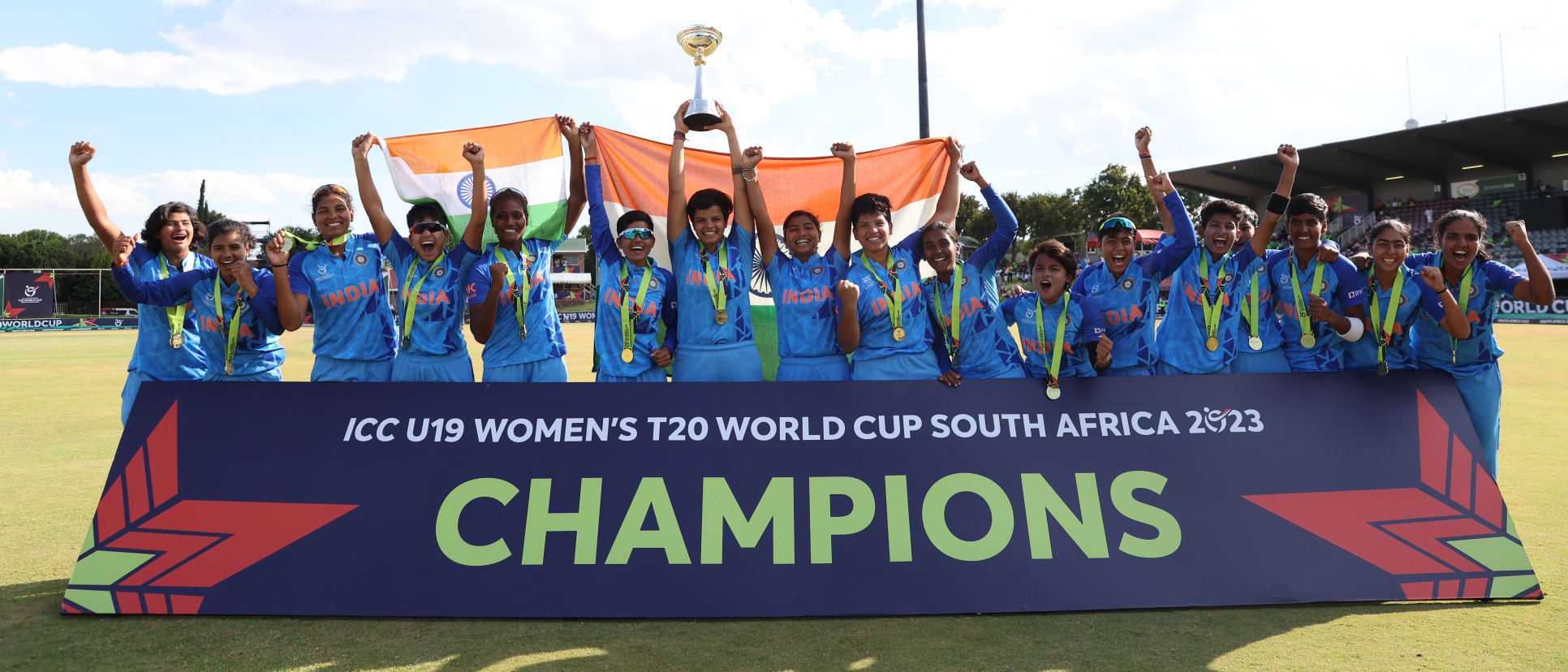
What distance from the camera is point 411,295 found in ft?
16.0

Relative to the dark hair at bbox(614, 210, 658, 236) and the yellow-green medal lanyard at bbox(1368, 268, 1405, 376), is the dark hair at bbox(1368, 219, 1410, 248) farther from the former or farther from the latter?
the dark hair at bbox(614, 210, 658, 236)

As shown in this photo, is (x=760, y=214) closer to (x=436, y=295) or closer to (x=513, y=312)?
(x=513, y=312)

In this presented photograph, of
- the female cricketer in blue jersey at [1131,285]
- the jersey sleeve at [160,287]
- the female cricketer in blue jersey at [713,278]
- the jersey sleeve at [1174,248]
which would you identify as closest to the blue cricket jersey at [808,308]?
the female cricketer in blue jersey at [713,278]

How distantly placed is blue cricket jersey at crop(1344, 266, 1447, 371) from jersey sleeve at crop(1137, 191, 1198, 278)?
3.25ft

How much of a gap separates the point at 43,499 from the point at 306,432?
11.5ft

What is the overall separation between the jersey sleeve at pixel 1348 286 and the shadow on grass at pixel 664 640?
1.72 m

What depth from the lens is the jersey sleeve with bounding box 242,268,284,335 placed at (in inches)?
183

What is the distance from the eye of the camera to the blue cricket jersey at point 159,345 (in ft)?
15.9

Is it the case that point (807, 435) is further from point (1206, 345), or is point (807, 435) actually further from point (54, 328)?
point (54, 328)

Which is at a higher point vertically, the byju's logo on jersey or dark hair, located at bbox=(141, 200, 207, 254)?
the byju's logo on jersey

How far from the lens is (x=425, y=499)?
398cm

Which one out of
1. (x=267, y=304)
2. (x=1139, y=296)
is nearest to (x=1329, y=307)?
(x=1139, y=296)

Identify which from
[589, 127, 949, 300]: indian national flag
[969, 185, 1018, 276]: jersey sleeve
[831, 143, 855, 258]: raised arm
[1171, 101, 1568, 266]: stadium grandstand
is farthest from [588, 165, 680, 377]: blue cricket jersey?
[1171, 101, 1568, 266]: stadium grandstand

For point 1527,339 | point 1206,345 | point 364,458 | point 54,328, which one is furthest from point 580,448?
point 54,328
